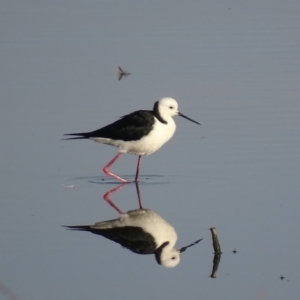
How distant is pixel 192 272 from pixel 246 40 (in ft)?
22.7

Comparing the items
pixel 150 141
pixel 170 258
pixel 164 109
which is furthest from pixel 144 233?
pixel 164 109

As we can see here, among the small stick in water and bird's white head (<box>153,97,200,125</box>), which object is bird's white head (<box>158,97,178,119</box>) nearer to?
bird's white head (<box>153,97,200,125</box>)

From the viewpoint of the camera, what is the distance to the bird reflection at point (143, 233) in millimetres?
7727

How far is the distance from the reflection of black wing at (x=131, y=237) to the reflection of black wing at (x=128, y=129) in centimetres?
188

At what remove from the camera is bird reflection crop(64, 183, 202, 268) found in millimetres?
7727

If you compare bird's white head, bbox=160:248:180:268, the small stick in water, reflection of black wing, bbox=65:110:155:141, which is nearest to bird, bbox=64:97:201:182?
reflection of black wing, bbox=65:110:155:141

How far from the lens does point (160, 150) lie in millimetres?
10664

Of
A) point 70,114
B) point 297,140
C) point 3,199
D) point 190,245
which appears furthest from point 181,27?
point 190,245

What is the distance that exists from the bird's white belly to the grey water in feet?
0.64

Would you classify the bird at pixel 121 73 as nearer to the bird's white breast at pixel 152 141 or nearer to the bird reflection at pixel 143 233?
the bird's white breast at pixel 152 141

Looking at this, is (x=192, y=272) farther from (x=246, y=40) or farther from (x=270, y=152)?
(x=246, y=40)

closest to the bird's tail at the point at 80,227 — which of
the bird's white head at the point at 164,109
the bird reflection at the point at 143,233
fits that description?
the bird reflection at the point at 143,233

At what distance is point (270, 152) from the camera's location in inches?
392

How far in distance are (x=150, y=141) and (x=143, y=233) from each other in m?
1.97
